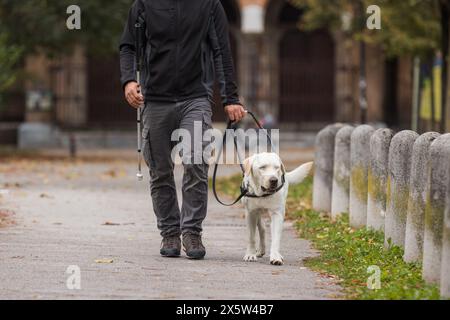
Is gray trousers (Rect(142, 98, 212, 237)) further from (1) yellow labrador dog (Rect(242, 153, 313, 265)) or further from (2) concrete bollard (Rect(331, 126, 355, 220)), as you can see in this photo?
(2) concrete bollard (Rect(331, 126, 355, 220))

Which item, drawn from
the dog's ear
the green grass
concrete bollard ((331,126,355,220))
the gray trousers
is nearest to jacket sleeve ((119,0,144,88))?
the gray trousers

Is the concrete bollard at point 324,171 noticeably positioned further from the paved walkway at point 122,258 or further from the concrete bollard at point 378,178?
the concrete bollard at point 378,178

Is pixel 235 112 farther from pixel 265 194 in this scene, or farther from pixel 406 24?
pixel 406 24

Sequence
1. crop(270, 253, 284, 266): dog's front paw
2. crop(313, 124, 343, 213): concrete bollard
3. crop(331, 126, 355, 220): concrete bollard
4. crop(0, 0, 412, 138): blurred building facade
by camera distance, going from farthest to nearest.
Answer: crop(0, 0, 412, 138): blurred building facade < crop(313, 124, 343, 213): concrete bollard < crop(331, 126, 355, 220): concrete bollard < crop(270, 253, 284, 266): dog's front paw

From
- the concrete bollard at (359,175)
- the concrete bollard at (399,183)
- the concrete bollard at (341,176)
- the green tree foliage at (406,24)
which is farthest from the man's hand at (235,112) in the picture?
the green tree foliage at (406,24)

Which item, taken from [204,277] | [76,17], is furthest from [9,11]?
[204,277]

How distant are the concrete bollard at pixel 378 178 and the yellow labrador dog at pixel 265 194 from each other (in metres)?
1.69

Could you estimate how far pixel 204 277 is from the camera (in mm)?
9211

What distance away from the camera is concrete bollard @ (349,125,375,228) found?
13141 millimetres

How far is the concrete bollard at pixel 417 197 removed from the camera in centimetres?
955

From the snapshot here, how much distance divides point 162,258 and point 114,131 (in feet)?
89.7

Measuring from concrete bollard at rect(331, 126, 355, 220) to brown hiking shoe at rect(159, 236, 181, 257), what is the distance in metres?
4.02

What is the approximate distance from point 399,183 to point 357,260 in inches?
32.2

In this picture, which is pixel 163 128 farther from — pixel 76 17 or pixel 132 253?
pixel 76 17
